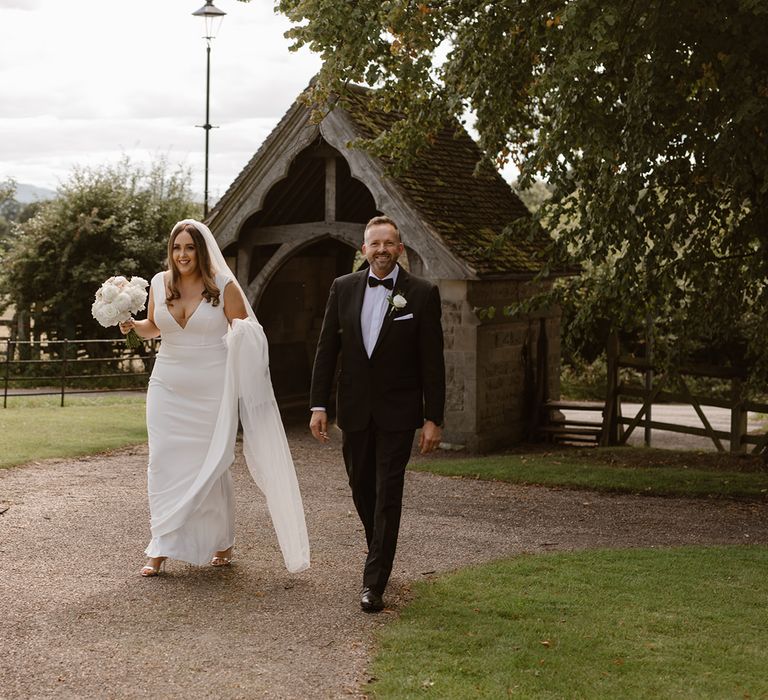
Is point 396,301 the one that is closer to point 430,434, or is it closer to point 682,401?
point 430,434

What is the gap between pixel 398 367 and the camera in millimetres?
6250

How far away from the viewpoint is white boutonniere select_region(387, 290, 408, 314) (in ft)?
20.1

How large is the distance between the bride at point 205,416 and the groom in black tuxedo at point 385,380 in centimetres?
67

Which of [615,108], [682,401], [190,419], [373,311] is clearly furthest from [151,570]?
[682,401]

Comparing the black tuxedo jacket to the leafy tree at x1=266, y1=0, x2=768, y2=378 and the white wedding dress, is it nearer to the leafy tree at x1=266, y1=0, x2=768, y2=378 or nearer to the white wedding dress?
the white wedding dress

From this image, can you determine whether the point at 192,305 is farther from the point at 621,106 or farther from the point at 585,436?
the point at 585,436

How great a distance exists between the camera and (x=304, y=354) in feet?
60.7

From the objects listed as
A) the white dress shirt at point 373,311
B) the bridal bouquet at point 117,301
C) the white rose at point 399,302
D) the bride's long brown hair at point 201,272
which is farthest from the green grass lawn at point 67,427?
the white rose at point 399,302

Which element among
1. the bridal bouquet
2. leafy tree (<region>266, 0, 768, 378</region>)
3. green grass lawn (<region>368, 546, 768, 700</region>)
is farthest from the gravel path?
leafy tree (<region>266, 0, 768, 378</region>)

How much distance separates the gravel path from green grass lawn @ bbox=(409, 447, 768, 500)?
490mm

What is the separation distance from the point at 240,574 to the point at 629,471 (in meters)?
6.87

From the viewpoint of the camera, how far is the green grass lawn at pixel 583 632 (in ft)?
A: 16.4

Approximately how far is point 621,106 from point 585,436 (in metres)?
7.37

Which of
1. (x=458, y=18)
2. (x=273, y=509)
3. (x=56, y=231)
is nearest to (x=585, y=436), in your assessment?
(x=458, y=18)
